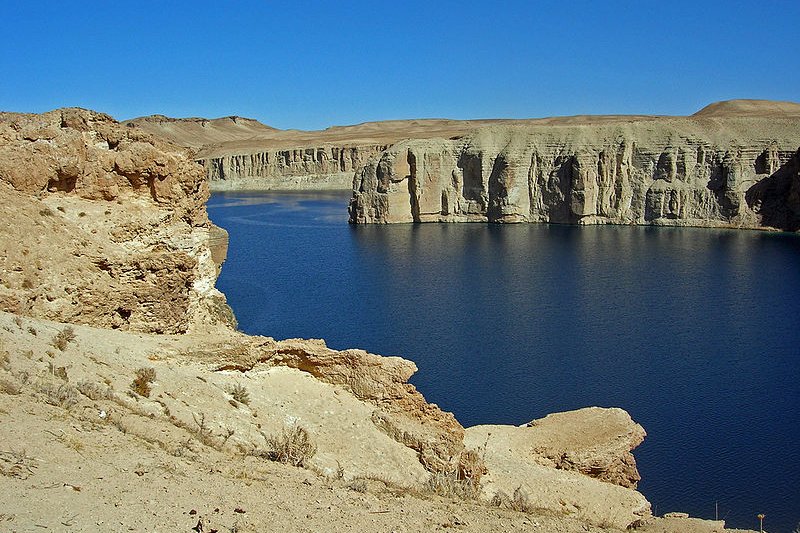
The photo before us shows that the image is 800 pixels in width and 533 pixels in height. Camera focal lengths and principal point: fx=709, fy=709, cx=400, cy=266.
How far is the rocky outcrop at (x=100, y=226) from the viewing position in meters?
12.2

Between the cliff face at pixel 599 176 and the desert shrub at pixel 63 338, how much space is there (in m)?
73.0

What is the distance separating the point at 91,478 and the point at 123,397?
2541mm

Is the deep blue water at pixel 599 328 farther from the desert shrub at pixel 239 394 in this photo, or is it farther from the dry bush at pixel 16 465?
the dry bush at pixel 16 465

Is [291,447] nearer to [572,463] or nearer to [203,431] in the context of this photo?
[203,431]

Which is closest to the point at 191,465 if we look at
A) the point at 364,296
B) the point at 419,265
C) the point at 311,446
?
the point at 311,446

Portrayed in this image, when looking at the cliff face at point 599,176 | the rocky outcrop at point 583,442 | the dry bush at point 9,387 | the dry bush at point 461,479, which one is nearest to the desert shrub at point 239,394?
the dry bush at point 461,479

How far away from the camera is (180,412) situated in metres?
10.1

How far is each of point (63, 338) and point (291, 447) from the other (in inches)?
151

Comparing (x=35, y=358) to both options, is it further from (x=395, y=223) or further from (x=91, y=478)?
(x=395, y=223)

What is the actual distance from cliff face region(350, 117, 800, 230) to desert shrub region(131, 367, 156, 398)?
73357mm

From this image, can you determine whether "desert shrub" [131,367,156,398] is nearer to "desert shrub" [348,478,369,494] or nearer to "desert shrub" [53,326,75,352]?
"desert shrub" [53,326,75,352]

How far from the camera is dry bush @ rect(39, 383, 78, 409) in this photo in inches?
340

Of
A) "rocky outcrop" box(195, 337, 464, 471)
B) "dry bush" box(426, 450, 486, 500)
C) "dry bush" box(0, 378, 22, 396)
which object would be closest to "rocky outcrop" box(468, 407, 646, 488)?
"dry bush" box(426, 450, 486, 500)

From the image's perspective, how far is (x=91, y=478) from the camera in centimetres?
732
